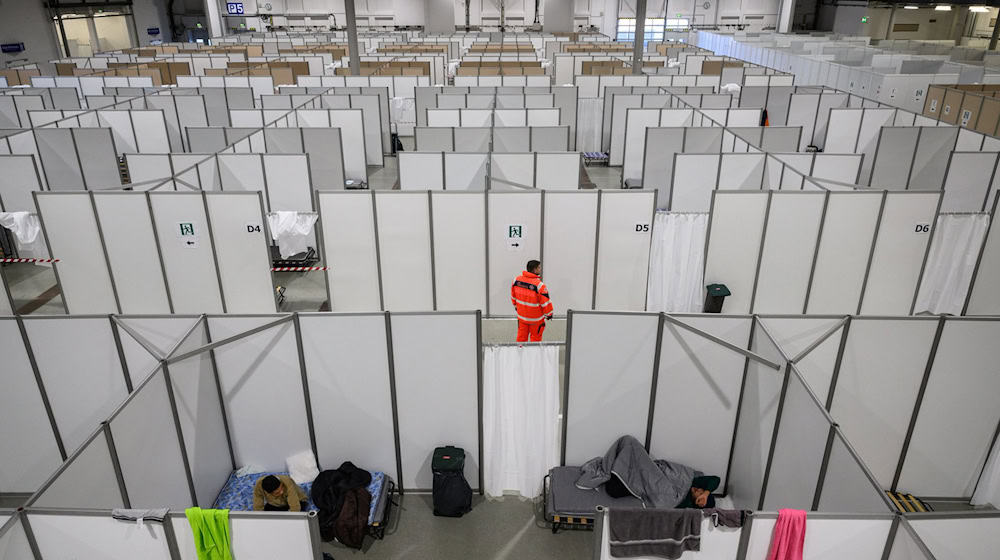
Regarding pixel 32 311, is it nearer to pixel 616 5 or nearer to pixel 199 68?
pixel 199 68

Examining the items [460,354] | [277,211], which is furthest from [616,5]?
[460,354]

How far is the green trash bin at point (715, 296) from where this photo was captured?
849cm

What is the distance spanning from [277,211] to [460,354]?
6220 mm

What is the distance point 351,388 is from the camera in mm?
5559

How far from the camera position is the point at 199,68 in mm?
26969

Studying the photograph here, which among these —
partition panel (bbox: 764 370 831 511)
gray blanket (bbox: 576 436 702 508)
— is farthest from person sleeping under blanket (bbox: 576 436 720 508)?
partition panel (bbox: 764 370 831 511)

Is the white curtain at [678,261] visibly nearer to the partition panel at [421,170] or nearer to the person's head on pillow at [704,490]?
the person's head on pillow at [704,490]

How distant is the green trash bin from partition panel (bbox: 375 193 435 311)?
13.8ft

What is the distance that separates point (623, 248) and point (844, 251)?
10.4 ft

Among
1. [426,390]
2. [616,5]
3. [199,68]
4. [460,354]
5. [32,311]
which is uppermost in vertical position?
[616,5]

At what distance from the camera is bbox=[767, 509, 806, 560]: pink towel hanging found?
369 cm

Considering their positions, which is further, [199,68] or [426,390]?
[199,68]

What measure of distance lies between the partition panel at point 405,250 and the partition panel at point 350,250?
0.14 meters

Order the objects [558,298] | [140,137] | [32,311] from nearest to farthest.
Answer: [558,298], [32,311], [140,137]
